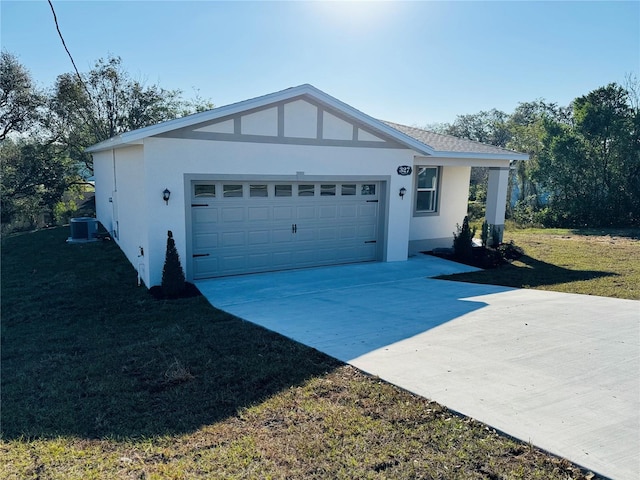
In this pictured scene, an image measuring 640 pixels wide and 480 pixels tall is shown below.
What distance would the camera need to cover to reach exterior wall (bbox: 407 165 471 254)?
13.4 meters

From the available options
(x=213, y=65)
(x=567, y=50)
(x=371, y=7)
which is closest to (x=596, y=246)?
(x=567, y=50)

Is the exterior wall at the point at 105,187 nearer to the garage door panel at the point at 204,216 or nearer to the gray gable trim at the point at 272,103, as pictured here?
the gray gable trim at the point at 272,103

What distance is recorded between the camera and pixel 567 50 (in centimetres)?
1639

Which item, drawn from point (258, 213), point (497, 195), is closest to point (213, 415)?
point (258, 213)

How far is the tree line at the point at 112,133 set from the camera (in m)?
21.1

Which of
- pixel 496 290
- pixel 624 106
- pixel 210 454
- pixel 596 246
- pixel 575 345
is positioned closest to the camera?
pixel 210 454

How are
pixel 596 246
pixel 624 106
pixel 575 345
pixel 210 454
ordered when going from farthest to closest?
pixel 624 106 < pixel 596 246 < pixel 575 345 < pixel 210 454

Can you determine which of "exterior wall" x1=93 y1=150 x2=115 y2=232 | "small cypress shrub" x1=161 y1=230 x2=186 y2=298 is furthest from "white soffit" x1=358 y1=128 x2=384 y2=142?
"exterior wall" x1=93 y1=150 x2=115 y2=232

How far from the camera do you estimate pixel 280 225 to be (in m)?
10.3

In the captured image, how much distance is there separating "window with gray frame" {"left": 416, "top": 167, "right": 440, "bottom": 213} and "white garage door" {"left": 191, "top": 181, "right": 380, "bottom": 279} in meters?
2.32

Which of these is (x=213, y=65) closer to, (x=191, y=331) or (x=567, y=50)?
(x=567, y=50)

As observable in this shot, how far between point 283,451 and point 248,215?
6.87m

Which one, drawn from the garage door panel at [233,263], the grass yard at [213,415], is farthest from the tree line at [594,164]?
the grass yard at [213,415]

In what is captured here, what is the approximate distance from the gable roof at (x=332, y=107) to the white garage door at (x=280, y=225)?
1.34 metres
